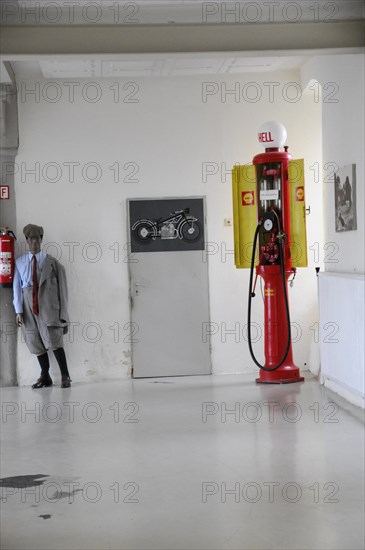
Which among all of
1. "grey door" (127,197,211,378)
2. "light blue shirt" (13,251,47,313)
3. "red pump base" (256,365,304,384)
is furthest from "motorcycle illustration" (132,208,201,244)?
"red pump base" (256,365,304,384)

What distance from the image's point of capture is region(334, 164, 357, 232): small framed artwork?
680cm

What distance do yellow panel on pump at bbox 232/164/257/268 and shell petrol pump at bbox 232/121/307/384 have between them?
19 cm

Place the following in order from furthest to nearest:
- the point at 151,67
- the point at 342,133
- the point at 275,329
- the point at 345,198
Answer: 1. the point at 151,67
2. the point at 275,329
3. the point at 342,133
4. the point at 345,198

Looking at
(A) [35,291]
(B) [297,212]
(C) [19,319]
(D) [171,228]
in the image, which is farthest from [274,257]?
(C) [19,319]

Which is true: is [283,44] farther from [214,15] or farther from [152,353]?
[152,353]

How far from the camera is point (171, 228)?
8.77m

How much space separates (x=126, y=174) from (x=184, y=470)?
4427 mm

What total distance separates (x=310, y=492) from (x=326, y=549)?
82 cm

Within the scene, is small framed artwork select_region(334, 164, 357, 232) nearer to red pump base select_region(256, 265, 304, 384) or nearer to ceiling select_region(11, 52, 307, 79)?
red pump base select_region(256, 265, 304, 384)

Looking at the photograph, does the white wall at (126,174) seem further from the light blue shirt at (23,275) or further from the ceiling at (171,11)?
the ceiling at (171,11)

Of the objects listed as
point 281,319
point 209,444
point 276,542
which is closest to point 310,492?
point 276,542

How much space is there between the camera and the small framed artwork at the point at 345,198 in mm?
6797

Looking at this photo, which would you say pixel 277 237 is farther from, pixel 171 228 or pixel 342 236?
pixel 171 228

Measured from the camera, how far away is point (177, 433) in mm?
5938
